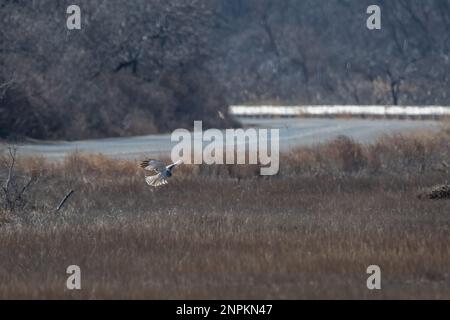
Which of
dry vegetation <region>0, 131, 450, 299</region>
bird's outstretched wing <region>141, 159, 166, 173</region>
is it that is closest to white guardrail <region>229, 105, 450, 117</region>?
dry vegetation <region>0, 131, 450, 299</region>

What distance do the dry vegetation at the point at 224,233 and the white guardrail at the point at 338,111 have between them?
29400mm

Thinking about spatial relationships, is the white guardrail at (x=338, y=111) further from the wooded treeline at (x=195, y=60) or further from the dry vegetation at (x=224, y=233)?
the dry vegetation at (x=224, y=233)

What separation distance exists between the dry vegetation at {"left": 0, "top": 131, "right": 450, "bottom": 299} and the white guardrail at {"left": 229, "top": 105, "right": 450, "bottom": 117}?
29400 millimetres

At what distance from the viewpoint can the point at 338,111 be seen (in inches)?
2315

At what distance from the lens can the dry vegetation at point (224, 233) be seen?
11.7 metres

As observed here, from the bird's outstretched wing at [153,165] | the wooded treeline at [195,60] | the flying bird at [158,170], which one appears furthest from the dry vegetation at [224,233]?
the wooded treeline at [195,60]

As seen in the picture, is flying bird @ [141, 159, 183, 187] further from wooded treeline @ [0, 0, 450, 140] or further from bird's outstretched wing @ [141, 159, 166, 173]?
wooded treeline @ [0, 0, 450, 140]

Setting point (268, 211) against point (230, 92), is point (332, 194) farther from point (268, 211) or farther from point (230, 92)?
point (230, 92)

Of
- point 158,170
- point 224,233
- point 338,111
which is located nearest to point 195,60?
point 338,111

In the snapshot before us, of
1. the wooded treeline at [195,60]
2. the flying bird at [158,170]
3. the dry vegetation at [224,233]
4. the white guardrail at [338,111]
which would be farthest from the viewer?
the white guardrail at [338,111]

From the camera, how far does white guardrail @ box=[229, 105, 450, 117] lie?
54250 millimetres

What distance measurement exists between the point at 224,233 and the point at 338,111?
1744 inches
